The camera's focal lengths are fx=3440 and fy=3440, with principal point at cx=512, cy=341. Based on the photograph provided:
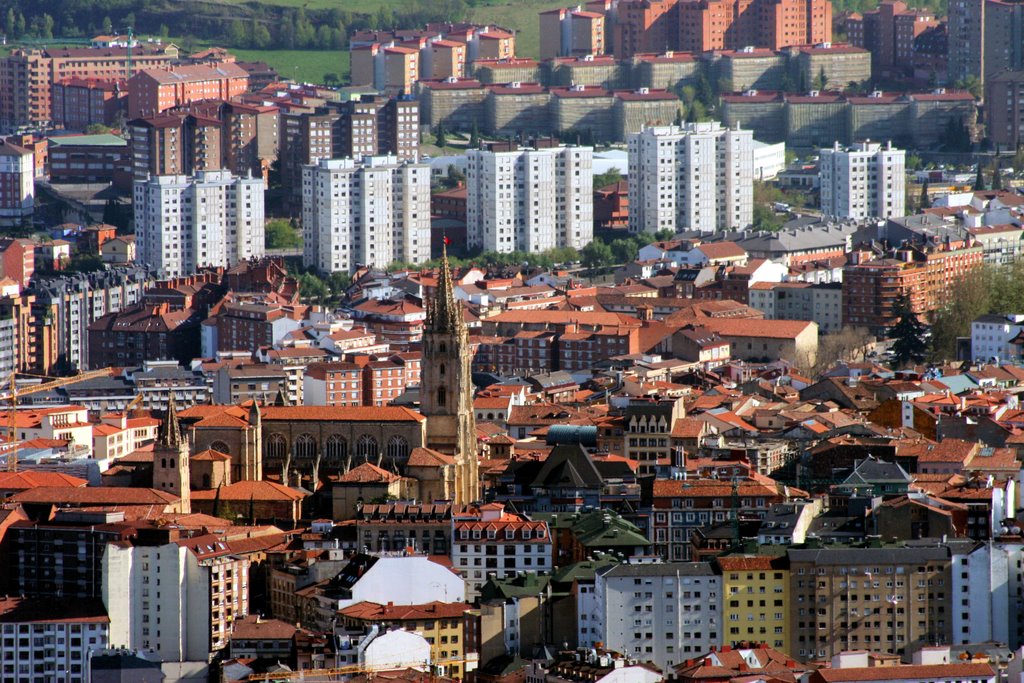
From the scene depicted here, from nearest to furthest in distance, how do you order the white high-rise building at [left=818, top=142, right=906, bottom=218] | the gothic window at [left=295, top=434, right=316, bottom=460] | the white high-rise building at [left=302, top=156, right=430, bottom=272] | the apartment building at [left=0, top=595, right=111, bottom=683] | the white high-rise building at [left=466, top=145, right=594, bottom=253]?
the apartment building at [left=0, top=595, right=111, bottom=683] → the gothic window at [left=295, top=434, right=316, bottom=460] → the white high-rise building at [left=302, top=156, right=430, bottom=272] → the white high-rise building at [left=466, top=145, right=594, bottom=253] → the white high-rise building at [left=818, top=142, right=906, bottom=218]

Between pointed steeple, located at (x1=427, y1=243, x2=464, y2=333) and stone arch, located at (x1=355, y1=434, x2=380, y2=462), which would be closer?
stone arch, located at (x1=355, y1=434, x2=380, y2=462)

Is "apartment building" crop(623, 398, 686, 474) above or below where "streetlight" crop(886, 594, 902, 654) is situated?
above

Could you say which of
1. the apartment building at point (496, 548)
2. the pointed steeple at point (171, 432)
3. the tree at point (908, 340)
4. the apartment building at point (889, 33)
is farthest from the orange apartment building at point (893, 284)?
the apartment building at point (889, 33)

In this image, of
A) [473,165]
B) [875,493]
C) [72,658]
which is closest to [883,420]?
[875,493]

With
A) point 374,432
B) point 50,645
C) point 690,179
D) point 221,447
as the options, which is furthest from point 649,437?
point 690,179

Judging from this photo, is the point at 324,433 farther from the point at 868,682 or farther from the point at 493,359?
the point at 493,359

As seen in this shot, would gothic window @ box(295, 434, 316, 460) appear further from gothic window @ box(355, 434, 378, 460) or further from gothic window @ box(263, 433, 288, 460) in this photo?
gothic window @ box(355, 434, 378, 460)

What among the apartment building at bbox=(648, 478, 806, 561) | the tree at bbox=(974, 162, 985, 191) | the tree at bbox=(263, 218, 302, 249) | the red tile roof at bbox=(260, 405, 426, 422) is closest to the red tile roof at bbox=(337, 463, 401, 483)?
the red tile roof at bbox=(260, 405, 426, 422)
